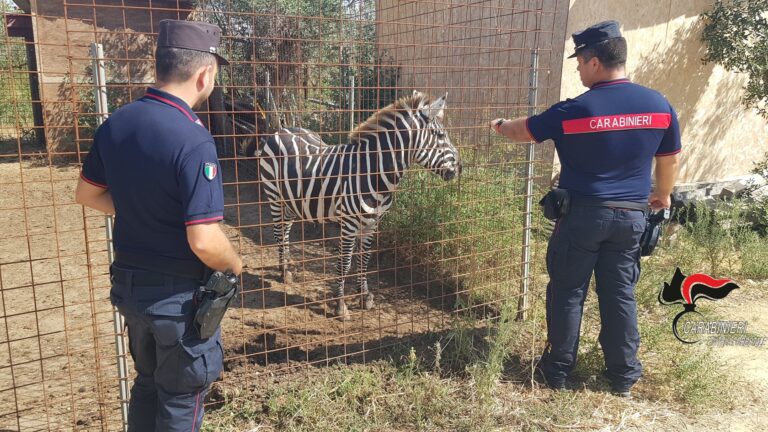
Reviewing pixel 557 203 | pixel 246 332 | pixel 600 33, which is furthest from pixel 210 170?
pixel 600 33

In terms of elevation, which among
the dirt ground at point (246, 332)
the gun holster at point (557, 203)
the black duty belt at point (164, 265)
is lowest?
the dirt ground at point (246, 332)

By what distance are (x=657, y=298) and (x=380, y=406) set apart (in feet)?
9.70

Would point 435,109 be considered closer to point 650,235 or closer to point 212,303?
point 650,235

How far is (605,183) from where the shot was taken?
3221mm

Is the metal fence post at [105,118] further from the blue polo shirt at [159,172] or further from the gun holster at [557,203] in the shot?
the gun holster at [557,203]

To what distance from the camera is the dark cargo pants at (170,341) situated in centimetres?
212

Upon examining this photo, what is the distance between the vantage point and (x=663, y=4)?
738cm

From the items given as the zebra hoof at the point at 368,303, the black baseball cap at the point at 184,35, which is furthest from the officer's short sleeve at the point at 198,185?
the zebra hoof at the point at 368,303

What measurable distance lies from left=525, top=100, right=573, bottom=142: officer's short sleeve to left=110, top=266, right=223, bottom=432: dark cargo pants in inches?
85.5

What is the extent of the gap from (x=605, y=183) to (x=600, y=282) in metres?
0.67

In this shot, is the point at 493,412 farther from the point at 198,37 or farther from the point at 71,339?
the point at 71,339

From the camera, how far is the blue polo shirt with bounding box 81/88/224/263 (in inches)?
77.9

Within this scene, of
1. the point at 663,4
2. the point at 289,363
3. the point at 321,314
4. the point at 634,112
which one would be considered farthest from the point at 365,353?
the point at 663,4

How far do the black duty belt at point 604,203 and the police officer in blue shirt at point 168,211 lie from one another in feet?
6.95
